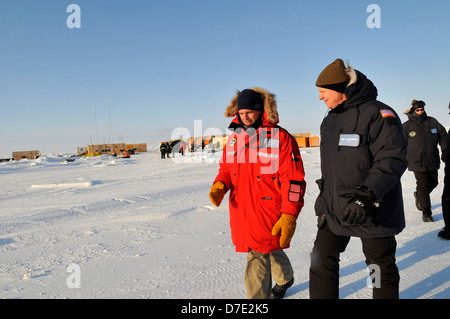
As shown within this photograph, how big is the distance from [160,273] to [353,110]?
2.35 m

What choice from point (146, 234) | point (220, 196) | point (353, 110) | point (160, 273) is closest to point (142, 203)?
point (146, 234)

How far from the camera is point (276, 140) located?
225cm

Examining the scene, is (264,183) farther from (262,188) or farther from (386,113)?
(386,113)

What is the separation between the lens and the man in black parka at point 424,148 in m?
4.47

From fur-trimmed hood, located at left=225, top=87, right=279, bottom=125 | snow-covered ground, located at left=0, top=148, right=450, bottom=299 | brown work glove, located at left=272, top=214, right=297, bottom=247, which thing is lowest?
snow-covered ground, located at left=0, top=148, right=450, bottom=299

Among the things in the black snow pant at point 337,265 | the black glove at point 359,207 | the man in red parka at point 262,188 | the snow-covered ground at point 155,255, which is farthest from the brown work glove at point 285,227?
the snow-covered ground at point 155,255

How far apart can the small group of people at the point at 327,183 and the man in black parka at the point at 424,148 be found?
10.4 feet

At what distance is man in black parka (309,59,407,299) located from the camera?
171cm

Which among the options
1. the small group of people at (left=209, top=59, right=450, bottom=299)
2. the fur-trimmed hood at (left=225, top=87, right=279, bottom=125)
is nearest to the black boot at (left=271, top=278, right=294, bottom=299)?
the small group of people at (left=209, top=59, right=450, bottom=299)

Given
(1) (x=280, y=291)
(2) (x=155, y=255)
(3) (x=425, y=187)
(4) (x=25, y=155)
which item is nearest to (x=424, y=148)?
(3) (x=425, y=187)

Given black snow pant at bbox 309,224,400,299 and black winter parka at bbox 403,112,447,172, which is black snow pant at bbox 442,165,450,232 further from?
black snow pant at bbox 309,224,400,299

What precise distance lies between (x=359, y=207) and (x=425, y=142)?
370 centimetres

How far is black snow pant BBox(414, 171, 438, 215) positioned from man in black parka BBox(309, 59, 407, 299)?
311 centimetres
